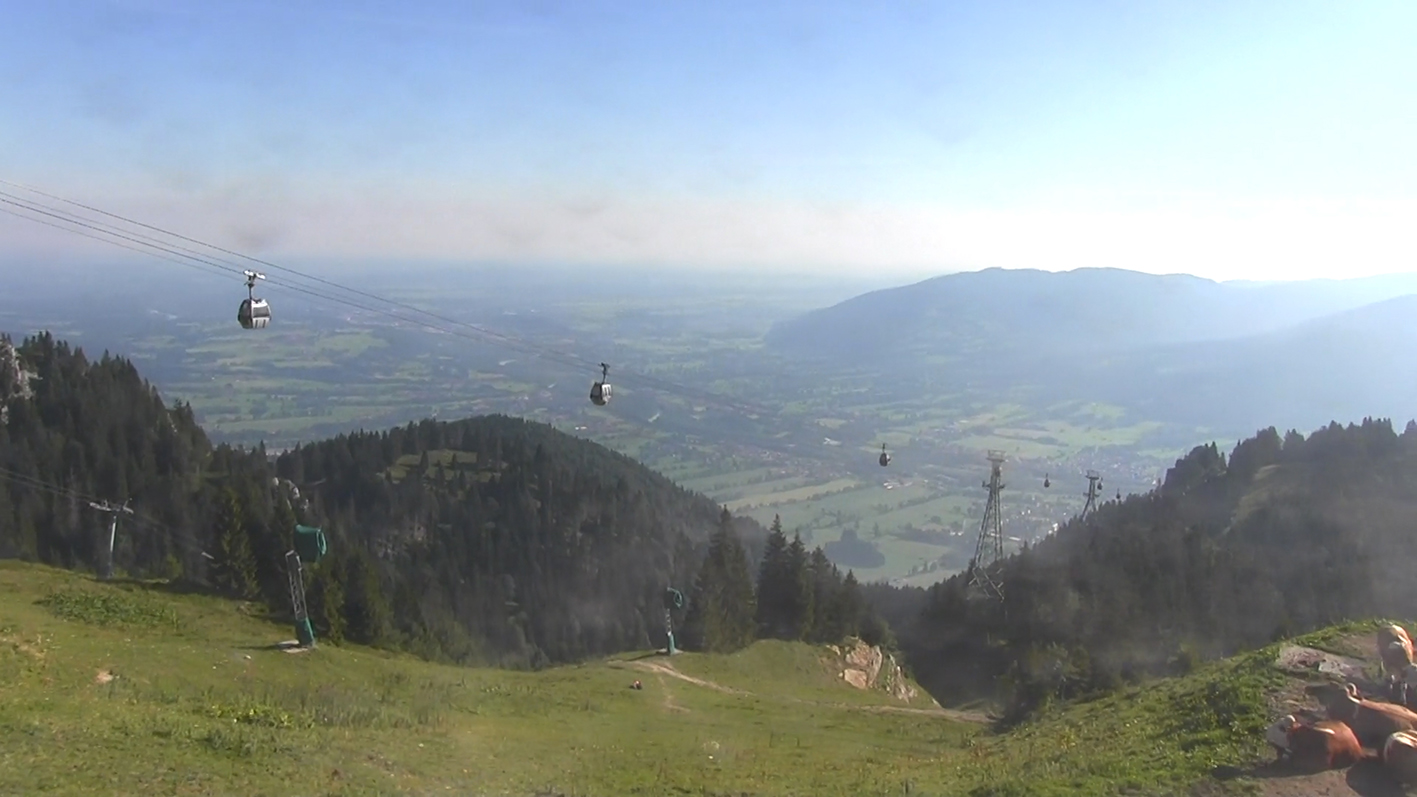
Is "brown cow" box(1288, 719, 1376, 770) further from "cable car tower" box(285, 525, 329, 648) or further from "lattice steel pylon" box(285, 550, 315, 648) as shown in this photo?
"lattice steel pylon" box(285, 550, 315, 648)

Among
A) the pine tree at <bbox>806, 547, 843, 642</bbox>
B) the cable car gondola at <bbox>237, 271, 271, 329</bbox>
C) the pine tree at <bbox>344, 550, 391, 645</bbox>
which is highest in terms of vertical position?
the cable car gondola at <bbox>237, 271, 271, 329</bbox>

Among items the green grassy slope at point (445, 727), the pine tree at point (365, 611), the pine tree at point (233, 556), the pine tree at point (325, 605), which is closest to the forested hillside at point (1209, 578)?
the green grassy slope at point (445, 727)

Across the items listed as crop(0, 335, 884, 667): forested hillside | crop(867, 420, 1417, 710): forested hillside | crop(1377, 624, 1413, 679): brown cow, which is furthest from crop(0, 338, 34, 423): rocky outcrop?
crop(1377, 624, 1413, 679): brown cow

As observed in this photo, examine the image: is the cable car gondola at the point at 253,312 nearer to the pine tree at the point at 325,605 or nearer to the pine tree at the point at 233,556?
the pine tree at the point at 325,605

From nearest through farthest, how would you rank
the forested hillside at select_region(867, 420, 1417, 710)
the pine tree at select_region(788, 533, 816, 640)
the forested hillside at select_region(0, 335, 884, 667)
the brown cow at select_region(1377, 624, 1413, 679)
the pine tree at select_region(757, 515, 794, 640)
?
the brown cow at select_region(1377, 624, 1413, 679)
the forested hillside at select_region(0, 335, 884, 667)
the forested hillside at select_region(867, 420, 1417, 710)
the pine tree at select_region(788, 533, 816, 640)
the pine tree at select_region(757, 515, 794, 640)

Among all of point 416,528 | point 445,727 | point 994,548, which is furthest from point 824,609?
point 416,528

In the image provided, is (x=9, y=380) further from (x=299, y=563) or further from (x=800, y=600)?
(x=800, y=600)
